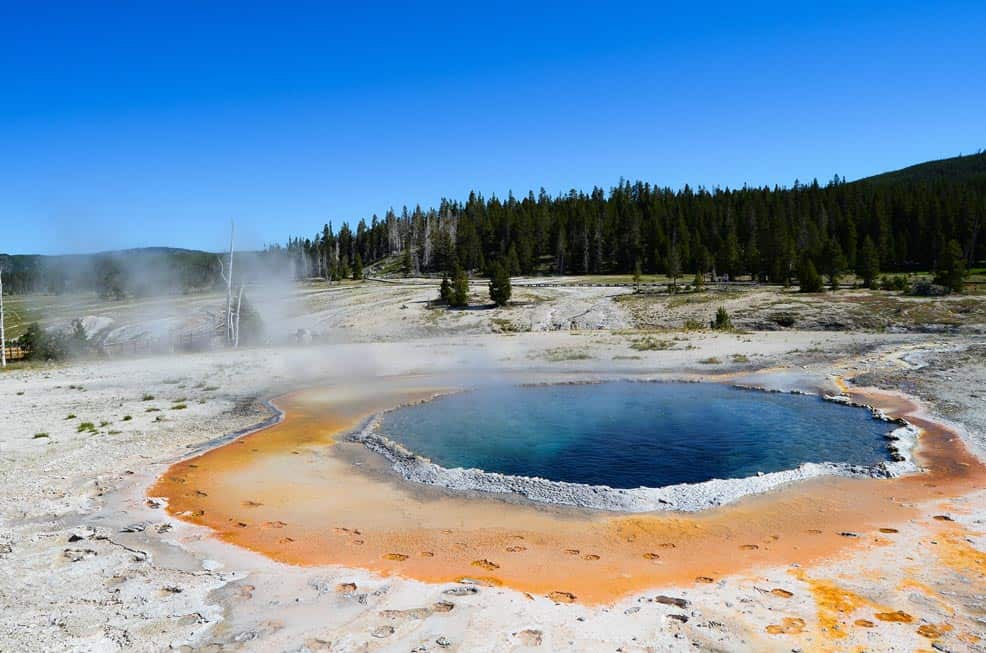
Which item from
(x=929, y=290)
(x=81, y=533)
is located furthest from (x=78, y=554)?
(x=929, y=290)

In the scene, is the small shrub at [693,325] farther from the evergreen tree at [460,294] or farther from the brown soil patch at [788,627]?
the brown soil patch at [788,627]

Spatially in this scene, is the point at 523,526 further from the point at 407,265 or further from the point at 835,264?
the point at 407,265

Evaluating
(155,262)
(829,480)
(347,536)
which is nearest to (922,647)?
(829,480)

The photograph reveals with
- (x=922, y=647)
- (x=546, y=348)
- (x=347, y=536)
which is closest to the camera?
(x=922, y=647)

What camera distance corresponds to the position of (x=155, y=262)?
8900cm

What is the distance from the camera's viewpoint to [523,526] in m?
9.91

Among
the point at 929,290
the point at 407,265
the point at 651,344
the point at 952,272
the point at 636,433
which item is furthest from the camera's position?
the point at 407,265


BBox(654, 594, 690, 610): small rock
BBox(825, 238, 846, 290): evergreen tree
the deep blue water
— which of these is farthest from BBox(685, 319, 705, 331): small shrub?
BBox(654, 594, 690, 610): small rock

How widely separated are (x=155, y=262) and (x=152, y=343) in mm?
52456

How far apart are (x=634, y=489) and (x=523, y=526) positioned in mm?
2501

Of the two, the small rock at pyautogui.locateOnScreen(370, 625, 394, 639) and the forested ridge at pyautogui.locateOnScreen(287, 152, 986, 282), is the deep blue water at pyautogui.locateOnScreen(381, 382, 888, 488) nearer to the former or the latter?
the small rock at pyautogui.locateOnScreen(370, 625, 394, 639)

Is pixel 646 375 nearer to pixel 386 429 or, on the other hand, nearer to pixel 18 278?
pixel 386 429

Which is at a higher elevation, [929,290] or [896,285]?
[896,285]

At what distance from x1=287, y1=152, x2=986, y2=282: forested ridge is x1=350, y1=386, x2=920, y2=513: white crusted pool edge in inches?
1747
